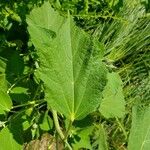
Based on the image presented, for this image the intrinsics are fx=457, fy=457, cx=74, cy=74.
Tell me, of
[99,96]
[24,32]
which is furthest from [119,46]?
[99,96]

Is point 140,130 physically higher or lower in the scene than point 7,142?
higher

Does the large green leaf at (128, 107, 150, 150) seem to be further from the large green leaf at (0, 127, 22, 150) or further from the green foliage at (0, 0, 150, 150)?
the large green leaf at (0, 127, 22, 150)

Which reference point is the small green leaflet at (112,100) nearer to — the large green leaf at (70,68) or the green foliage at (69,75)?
the green foliage at (69,75)

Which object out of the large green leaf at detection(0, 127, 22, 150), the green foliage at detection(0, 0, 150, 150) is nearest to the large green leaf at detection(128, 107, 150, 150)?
the green foliage at detection(0, 0, 150, 150)

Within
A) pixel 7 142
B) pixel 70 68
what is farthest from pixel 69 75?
pixel 7 142

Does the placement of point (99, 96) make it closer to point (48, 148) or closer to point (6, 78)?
point (48, 148)

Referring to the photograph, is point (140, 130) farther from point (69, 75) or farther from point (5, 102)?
Result: point (5, 102)

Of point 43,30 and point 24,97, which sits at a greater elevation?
point 43,30
